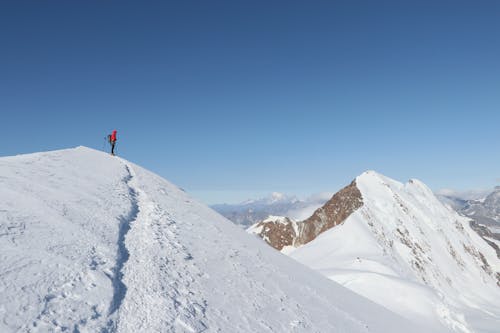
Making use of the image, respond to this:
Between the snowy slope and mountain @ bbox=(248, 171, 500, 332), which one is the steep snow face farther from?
the snowy slope

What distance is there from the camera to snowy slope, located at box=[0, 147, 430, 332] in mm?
6691

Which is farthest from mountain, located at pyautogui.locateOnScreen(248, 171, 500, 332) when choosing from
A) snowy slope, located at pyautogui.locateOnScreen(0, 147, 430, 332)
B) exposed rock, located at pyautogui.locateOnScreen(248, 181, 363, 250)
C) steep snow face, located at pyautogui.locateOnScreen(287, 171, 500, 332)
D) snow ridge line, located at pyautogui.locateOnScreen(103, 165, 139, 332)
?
snow ridge line, located at pyautogui.locateOnScreen(103, 165, 139, 332)

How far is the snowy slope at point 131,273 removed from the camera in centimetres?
669

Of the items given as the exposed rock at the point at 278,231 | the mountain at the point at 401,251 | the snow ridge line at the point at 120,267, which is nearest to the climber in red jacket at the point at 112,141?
the snow ridge line at the point at 120,267

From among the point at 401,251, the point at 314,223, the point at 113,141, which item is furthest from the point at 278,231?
the point at 113,141

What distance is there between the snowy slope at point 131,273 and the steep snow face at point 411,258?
11829 millimetres

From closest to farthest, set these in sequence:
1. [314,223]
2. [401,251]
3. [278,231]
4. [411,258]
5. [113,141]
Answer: [113,141] → [411,258] → [401,251] → [314,223] → [278,231]

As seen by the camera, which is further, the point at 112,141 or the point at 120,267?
the point at 112,141

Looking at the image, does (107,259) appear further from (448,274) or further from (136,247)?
(448,274)

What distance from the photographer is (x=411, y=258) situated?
60312 millimetres

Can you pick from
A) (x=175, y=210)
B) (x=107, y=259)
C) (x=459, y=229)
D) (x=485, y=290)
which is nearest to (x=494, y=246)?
(x=459, y=229)

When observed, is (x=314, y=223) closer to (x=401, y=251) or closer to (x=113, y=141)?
(x=401, y=251)

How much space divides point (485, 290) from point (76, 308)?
3391 inches

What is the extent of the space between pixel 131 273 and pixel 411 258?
6228cm
